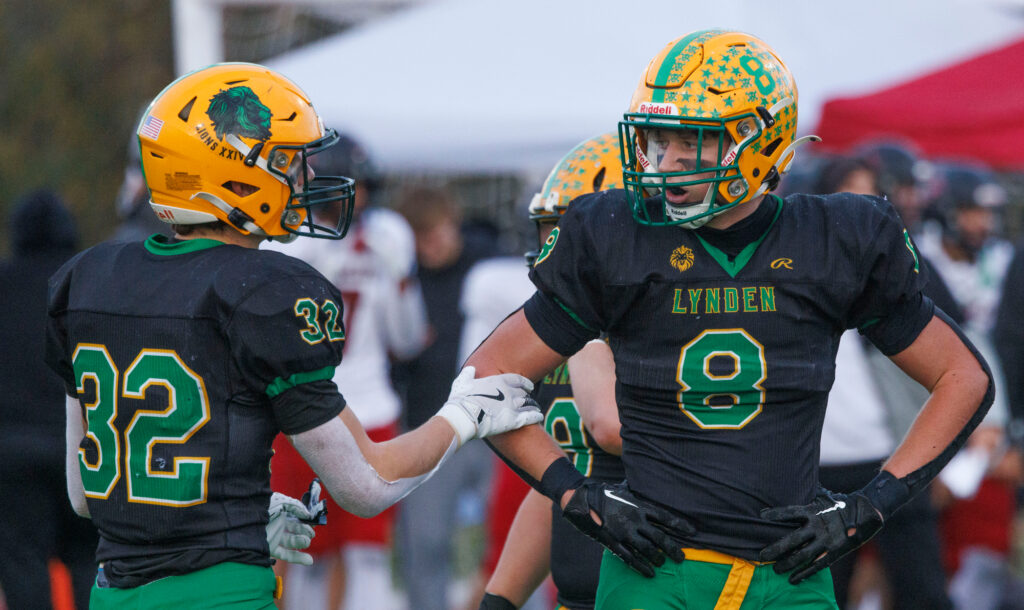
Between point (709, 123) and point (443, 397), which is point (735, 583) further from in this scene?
point (443, 397)

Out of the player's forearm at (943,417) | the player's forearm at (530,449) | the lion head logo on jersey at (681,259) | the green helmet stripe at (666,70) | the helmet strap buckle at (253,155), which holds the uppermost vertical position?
the green helmet stripe at (666,70)

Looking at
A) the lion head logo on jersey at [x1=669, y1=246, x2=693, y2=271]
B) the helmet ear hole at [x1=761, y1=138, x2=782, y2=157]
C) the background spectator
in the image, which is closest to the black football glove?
the lion head logo on jersey at [x1=669, y1=246, x2=693, y2=271]

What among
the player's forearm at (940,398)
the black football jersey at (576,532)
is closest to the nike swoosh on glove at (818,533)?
the player's forearm at (940,398)

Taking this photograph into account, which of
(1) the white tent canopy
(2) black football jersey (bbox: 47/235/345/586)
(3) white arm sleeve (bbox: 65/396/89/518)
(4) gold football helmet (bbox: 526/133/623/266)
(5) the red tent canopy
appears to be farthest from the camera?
(5) the red tent canopy

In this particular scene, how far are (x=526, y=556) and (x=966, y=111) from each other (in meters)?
6.95

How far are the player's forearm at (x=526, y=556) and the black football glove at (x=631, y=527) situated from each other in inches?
32.9

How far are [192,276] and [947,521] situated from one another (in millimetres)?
4499

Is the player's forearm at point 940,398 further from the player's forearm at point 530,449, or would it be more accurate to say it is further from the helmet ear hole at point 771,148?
the player's forearm at point 530,449

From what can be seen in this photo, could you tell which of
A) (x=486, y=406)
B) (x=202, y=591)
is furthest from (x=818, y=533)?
(x=202, y=591)

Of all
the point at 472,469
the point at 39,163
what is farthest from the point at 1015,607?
the point at 39,163

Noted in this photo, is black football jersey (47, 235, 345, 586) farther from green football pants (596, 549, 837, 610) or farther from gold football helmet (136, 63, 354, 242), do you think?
green football pants (596, 549, 837, 610)

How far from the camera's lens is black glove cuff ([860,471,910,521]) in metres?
2.81

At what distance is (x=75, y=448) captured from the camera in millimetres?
2982

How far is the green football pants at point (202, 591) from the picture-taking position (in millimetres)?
2604
